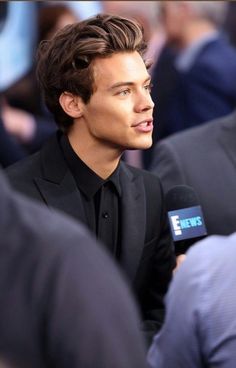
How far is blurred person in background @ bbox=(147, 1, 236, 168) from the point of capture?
4797mm

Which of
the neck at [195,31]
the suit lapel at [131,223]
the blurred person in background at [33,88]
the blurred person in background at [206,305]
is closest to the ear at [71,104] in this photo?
the suit lapel at [131,223]

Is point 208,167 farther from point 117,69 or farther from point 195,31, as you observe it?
point 195,31

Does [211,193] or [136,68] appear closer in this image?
[136,68]

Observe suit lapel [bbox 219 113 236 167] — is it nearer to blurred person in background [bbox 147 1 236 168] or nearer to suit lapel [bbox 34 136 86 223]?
suit lapel [bbox 34 136 86 223]

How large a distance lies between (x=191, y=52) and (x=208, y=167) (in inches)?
83.7

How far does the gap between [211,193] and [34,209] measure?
1.78 metres

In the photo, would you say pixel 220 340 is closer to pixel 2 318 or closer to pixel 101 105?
pixel 2 318

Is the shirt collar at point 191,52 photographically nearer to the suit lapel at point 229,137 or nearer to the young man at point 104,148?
the suit lapel at point 229,137

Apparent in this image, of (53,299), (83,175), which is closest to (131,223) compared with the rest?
(83,175)

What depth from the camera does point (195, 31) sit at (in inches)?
207

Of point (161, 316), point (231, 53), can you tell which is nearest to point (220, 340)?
point (161, 316)

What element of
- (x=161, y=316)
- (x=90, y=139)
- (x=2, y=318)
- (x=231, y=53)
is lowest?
(x=231, y=53)

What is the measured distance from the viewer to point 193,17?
5.29 metres

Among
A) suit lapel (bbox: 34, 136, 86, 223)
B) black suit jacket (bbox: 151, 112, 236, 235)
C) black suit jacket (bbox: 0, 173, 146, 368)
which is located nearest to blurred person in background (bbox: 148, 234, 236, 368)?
black suit jacket (bbox: 0, 173, 146, 368)
